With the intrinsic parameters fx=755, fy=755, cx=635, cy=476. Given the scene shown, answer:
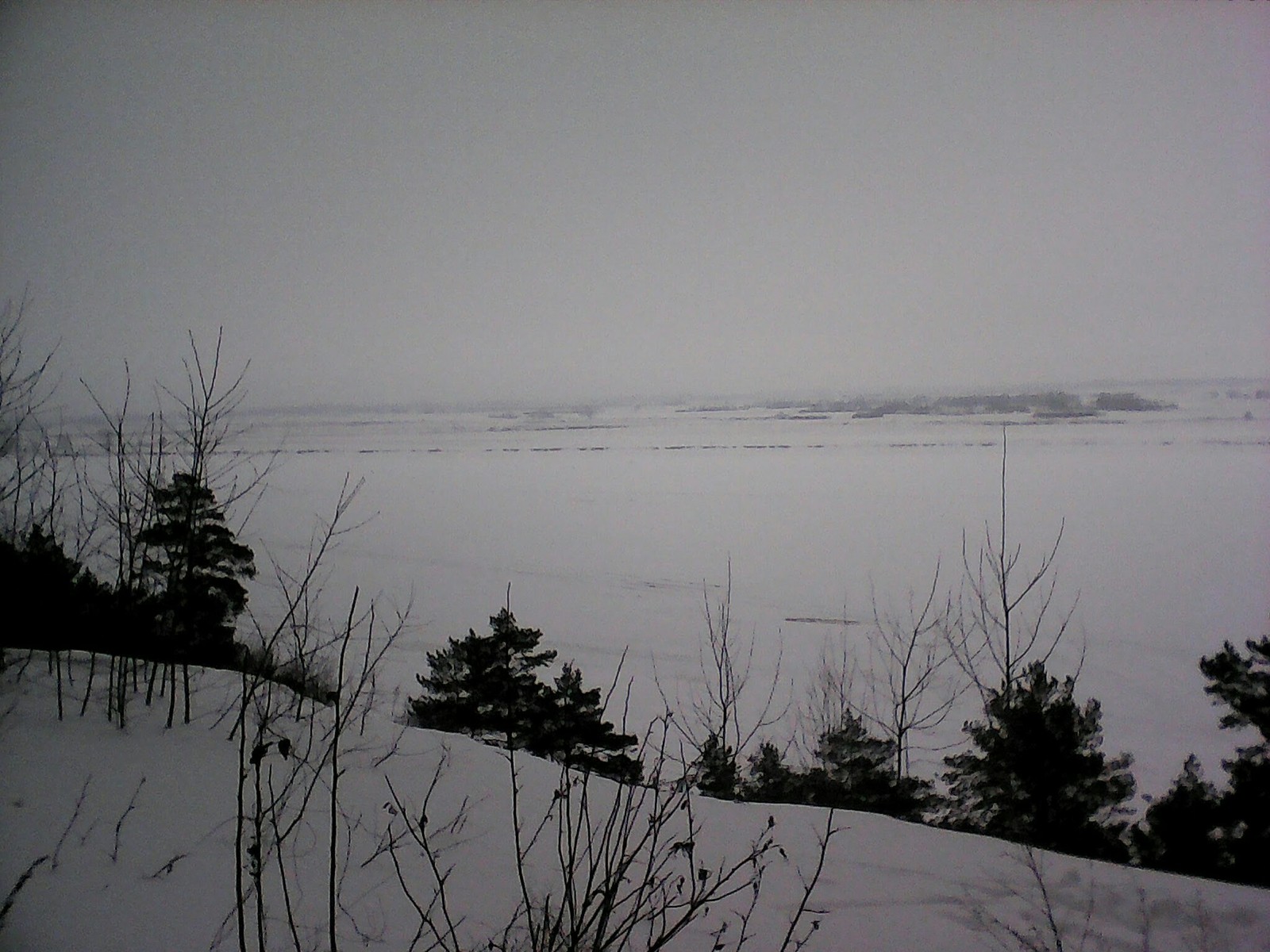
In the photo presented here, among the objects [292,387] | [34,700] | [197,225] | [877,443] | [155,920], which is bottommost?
[155,920]

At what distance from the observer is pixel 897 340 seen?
4574 mm

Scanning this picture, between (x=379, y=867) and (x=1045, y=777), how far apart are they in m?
3.33

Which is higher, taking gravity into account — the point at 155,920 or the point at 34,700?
the point at 34,700

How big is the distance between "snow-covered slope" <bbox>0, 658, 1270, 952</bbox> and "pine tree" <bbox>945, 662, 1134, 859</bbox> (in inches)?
21.4

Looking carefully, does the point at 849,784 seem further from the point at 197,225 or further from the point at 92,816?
the point at 197,225

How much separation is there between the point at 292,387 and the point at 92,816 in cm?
262

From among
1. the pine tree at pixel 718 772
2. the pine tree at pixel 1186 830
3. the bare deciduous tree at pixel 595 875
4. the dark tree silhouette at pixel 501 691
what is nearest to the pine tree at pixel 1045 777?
the pine tree at pixel 1186 830

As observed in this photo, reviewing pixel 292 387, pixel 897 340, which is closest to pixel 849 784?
pixel 897 340

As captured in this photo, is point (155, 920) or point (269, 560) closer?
point (155, 920)

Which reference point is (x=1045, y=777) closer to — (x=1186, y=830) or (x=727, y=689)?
(x=1186, y=830)

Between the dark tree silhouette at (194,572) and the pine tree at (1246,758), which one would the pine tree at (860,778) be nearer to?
the pine tree at (1246,758)

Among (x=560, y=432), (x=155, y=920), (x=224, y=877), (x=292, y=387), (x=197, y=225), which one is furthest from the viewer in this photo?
(x=560, y=432)

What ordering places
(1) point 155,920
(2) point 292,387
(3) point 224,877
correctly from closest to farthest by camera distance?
(1) point 155,920, (3) point 224,877, (2) point 292,387

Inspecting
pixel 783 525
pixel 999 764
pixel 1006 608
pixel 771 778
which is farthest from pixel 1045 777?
pixel 783 525
